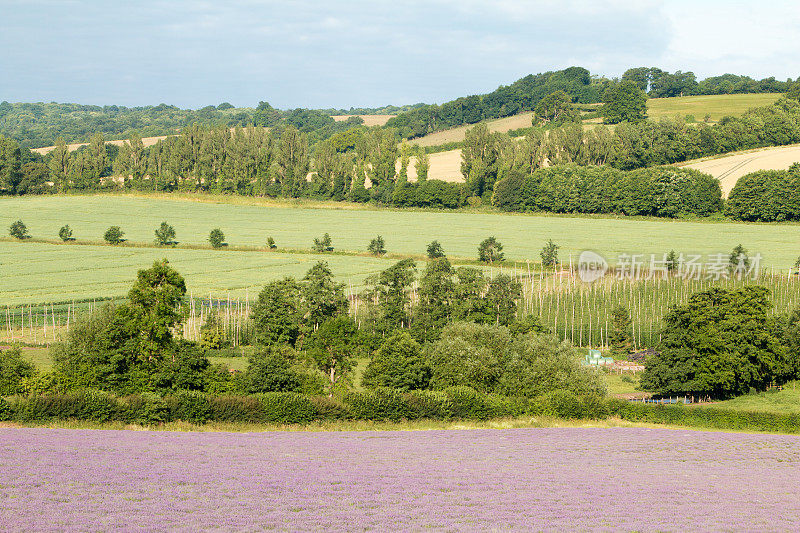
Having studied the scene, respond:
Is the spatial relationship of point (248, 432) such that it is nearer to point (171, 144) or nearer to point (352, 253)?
point (352, 253)

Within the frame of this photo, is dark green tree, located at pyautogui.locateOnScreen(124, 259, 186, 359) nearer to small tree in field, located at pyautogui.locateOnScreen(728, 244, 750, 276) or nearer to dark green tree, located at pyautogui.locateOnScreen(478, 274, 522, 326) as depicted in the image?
dark green tree, located at pyautogui.locateOnScreen(478, 274, 522, 326)

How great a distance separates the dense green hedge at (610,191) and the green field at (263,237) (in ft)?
22.4

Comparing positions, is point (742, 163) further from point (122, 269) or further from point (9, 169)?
point (9, 169)

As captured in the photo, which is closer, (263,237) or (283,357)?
(283,357)

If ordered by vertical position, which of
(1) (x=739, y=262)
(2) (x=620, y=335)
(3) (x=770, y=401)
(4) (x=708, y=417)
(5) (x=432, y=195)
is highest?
(5) (x=432, y=195)

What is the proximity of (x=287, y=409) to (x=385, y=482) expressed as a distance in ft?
54.4

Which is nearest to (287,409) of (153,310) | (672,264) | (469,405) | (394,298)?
(469,405)

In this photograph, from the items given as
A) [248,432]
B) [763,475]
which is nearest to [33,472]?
[248,432]

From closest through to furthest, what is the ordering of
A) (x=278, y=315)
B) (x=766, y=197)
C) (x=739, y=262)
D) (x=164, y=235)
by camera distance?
1. (x=278, y=315)
2. (x=739, y=262)
3. (x=164, y=235)
4. (x=766, y=197)

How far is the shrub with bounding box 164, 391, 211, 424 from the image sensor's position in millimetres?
41688

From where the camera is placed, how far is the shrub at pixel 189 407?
41688mm

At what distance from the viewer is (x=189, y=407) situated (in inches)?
1649

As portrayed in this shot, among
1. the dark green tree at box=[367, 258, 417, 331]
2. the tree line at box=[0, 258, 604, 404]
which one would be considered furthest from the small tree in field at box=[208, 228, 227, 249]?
the tree line at box=[0, 258, 604, 404]

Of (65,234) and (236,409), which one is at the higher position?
(65,234)
